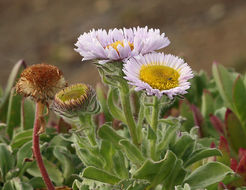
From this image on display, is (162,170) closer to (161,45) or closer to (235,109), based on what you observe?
(161,45)

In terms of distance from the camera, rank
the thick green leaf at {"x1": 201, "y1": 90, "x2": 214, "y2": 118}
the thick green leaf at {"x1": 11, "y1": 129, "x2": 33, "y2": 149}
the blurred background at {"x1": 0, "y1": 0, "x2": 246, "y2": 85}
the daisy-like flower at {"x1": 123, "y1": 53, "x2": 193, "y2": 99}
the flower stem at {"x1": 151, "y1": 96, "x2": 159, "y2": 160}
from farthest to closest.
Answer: the blurred background at {"x1": 0, "y1": 0, "x2": 246, "y2": 85} < the thick green leaf at {"x1": 201, "y1": 90, "x2": 214, "y2": 118} < the thick green leaf at {"x1": 11, "y1": 129, "x2": 33, "y2": 149} < the flower stem at {"x1": 151, "y1": 96, "x2": 159, "y2": 160} < the daisy-like flower at {"x1": 123, "y1": 53, "x2": 193, "y2": 99}

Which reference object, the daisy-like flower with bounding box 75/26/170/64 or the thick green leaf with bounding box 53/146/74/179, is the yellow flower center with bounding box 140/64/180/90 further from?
the thick green leaf with bounding box 53/146/74/179

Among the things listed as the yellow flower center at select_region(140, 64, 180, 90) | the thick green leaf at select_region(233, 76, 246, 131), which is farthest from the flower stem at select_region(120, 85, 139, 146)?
the thick green leaf at select_region(233, 76, 246, 131)

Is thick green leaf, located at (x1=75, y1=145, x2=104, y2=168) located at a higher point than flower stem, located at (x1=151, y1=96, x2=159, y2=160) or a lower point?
lower

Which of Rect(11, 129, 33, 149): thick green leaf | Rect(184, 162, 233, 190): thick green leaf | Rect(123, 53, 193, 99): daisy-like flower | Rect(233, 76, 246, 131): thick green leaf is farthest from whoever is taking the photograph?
Rect(233, 76, 246, 131): thick green leaf

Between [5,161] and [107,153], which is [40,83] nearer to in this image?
[107,153]

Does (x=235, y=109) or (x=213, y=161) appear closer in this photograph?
(x=213, y=161)

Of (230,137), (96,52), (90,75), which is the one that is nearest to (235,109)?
(230,137)

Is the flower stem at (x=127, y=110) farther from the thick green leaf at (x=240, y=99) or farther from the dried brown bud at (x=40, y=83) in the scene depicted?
the thick green leaf at (x=240, y=99)
